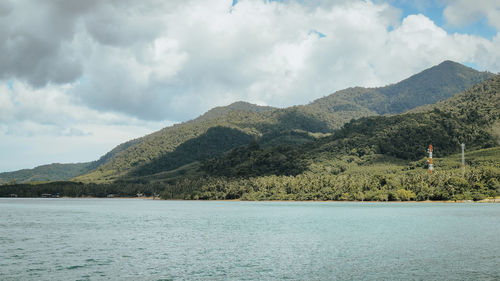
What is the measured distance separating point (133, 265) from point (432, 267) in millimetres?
27248

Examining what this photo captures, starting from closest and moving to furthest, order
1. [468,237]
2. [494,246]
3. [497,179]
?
[494,246], [468,237], [497,179]

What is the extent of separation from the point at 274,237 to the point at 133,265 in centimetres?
2852

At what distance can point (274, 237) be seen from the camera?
69.2m

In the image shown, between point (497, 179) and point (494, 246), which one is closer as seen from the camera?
point (494, 246)

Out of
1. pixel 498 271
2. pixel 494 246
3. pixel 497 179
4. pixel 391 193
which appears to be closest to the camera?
pixel 498 271

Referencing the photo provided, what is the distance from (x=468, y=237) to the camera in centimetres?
6594

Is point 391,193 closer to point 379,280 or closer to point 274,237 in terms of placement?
point 274,237

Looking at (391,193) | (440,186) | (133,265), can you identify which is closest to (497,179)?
(440,186)

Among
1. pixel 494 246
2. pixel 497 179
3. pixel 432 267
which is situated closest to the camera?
pixel 432 267

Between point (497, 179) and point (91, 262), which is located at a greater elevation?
point (497, 179)

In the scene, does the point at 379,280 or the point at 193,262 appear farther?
the point at 193,262

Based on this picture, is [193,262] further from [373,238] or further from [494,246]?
[494,246]

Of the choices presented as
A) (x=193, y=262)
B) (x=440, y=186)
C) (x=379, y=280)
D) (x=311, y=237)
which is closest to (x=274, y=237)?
(x=311, y=237)

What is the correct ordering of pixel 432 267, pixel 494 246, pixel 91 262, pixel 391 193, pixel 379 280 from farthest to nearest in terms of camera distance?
pixel 391 193 < pixel 494 246 < pixel 91 262 < pixel 432 267 < pixel 379 280
